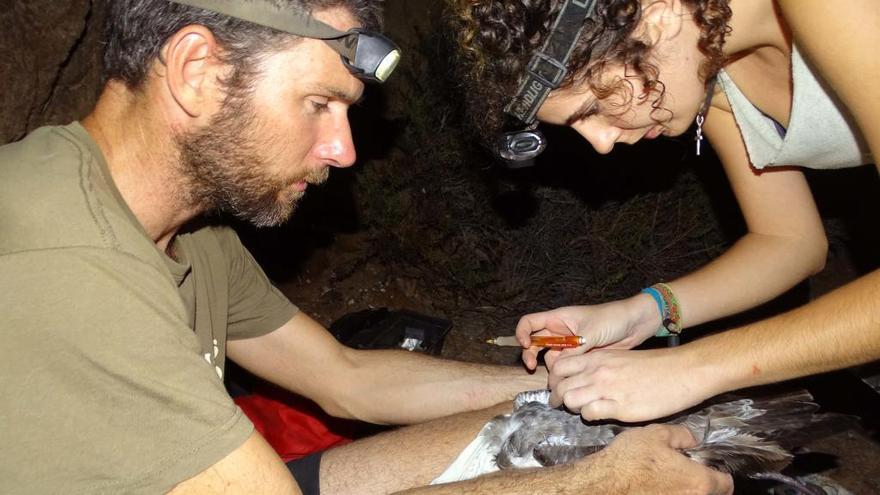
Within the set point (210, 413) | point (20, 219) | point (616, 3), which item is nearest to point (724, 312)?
point (616, 3)

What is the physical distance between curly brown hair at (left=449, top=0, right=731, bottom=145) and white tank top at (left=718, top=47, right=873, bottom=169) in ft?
0.79

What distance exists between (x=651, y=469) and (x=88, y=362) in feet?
4.35

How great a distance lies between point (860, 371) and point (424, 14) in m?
3.75

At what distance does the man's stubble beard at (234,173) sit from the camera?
1.85 meters

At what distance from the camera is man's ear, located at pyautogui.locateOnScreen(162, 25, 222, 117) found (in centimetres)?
176

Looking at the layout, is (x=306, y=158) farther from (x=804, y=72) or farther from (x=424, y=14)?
(x=424, y=14)

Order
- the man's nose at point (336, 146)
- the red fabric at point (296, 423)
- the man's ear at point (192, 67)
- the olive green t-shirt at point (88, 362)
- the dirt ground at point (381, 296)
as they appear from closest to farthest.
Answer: the olive green t-shirt at point (88, 362) → the man's ear at point (192, 67) → the man's nose at point (336, 146) → the red fabric at point (296, 423) → the dirt ground at point (381, 296)

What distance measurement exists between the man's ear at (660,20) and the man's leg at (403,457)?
114cm

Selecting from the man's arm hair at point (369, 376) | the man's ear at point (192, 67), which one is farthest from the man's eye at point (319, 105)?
the man's arm hair at point (369, 376)

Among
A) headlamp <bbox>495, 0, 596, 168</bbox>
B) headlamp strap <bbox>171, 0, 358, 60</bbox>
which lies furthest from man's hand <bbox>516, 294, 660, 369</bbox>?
headlamp strap <bbox>171, 0, 358, 60</bbox>

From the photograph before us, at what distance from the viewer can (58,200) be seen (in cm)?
156

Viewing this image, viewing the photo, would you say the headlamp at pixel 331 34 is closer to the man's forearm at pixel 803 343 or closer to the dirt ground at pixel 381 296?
the man's forearm at pixel 803 343

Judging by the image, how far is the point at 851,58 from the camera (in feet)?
5.06

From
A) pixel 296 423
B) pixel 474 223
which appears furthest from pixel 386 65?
pixel 474 223
